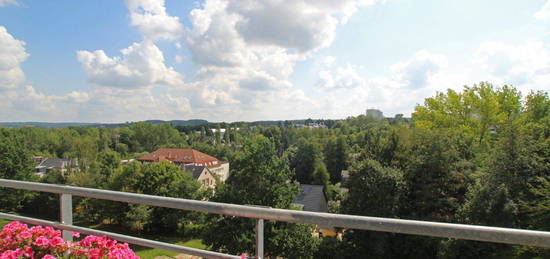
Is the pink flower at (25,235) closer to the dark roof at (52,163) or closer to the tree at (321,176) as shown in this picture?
the tree at (321,176)

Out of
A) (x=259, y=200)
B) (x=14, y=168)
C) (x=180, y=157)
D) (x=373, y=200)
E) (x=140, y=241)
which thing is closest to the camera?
(x=140, y=241)

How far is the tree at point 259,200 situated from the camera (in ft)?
34.0

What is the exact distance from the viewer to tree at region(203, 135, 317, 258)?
408 inches

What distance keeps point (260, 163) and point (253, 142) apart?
1.10 metres

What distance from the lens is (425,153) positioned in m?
13.7

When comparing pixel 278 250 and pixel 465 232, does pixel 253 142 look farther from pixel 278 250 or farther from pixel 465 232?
pixel 465 232

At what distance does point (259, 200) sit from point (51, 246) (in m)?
10.2

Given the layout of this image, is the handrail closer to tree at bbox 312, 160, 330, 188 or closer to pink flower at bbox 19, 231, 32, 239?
pink flower at bbox 19, 231, 32, 239

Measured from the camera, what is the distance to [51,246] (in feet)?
6.06

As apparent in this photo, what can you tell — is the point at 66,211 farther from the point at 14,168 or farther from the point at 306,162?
the point at 306,162

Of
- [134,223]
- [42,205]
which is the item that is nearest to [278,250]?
[134,223]

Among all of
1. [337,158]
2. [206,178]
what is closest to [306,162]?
[337,158]

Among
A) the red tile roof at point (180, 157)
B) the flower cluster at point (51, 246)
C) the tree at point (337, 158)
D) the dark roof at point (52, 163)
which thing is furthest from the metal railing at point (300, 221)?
the dark roof at point (52, 163)

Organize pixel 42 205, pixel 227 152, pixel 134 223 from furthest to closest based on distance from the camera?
pixel 227 152
pixel 42 205
pixel 134 223
